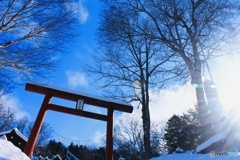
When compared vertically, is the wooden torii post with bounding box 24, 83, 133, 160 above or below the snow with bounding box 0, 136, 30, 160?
above

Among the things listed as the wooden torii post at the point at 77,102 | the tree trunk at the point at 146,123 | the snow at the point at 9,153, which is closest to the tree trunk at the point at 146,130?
the tree trunk at the point at 146,123

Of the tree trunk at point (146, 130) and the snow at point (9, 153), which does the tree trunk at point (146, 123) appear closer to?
the tree trunk at point (146, 130)

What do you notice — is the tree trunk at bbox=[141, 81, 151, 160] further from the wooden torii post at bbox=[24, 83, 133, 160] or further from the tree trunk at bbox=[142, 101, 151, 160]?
the wooden torii post at bbox=[24, 83, 133, 160]

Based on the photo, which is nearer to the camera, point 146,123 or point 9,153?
point 9,153

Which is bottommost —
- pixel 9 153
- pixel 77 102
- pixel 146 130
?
pixel 9 153

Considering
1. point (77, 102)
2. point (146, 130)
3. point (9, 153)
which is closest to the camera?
point (9, 153)

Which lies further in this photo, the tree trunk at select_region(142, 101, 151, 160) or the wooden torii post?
the tree trunk at select_region(142, 101, 151, 160)

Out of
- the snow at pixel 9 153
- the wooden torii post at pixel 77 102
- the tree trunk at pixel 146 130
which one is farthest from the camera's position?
the tree trunk at pixel 146 130

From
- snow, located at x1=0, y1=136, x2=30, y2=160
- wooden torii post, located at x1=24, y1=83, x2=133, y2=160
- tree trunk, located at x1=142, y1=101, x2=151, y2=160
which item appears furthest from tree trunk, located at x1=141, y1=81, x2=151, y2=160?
snow, located at x1=0, y1=136, x2=30, y2=160

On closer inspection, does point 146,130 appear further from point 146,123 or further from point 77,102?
point 77,102

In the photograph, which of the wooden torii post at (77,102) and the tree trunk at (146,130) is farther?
the tree trunk at (146,130)

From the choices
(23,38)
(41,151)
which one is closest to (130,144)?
(23,38)

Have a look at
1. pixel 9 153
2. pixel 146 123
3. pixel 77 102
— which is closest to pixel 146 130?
pixel 146 123

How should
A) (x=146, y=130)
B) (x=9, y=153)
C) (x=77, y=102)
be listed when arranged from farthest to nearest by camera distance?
(x=146, y=130) < (x=77, y=102) < (x=9, y=153)
